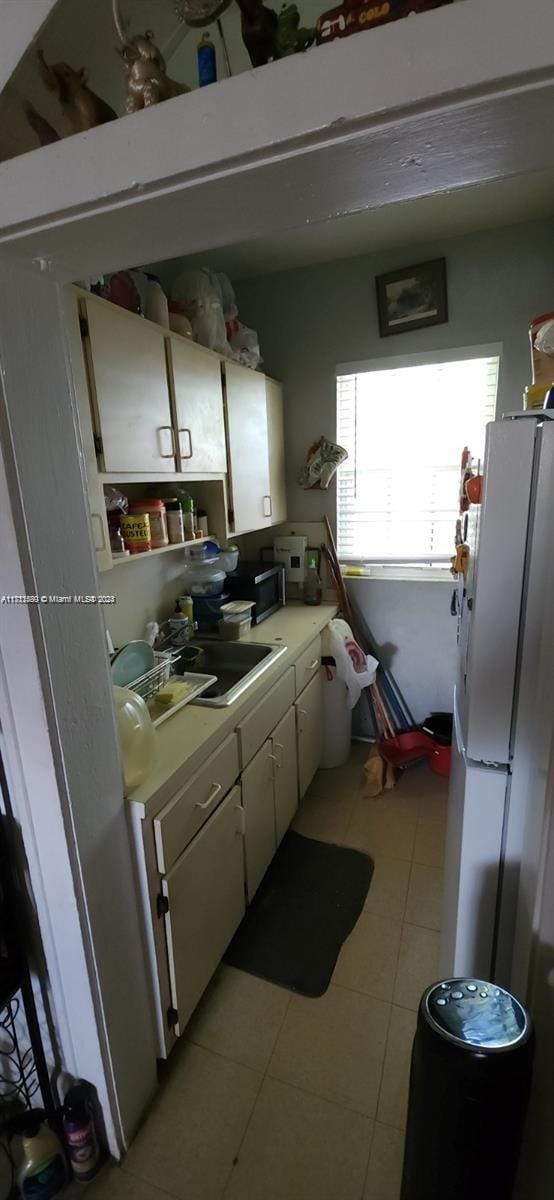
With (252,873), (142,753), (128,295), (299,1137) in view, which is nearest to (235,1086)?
(299,1137)

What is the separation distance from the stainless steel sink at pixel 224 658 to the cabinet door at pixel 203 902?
48cm

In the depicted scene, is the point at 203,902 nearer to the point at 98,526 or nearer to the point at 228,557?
the point at 98,526

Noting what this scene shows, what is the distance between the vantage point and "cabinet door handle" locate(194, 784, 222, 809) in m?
1.24

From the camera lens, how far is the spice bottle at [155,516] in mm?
1543

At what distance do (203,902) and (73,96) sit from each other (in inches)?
63.4

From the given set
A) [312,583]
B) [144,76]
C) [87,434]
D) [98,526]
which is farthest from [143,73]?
[312,583]

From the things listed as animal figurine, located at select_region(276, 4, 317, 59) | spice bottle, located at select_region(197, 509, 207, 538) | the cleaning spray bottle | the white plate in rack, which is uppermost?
animal figurine, located at select_region(276, 4, 317, 59)

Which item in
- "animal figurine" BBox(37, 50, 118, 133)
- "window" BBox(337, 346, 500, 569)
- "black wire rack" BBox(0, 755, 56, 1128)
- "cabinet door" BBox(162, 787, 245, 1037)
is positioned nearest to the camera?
"animal figurine" BBox(37, 50, 118, 133)

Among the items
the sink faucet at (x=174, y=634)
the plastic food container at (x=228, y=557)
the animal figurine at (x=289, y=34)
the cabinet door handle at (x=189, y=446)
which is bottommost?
the sink faucet at (x=174, y=634)

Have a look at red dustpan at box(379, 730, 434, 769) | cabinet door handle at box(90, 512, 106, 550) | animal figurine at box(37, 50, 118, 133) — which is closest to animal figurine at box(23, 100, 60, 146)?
animal figurine at box(37, 50, 118, 133)

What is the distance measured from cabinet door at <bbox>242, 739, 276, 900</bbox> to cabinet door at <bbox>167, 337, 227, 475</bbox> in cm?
100

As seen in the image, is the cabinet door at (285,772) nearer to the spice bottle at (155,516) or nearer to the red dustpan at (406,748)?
the red dustpan at (406,748)

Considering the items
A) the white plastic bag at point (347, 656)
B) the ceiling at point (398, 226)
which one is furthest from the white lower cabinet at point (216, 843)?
A: the ceiling at point (398, 226)

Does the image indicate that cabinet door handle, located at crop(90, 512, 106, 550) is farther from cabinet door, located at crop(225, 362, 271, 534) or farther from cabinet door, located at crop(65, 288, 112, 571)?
cabinet door, located at crop(225, 362, 271, 534)
